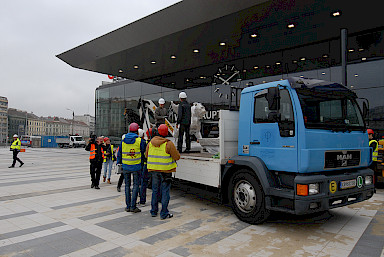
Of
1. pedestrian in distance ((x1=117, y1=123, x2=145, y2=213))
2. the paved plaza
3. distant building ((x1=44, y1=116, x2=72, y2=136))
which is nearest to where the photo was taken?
the paved plaza

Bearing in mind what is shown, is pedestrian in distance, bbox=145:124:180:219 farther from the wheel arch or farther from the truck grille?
the truck grille

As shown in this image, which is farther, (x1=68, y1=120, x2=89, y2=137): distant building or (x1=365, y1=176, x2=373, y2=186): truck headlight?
(x1=68, y1=120, x2=89, y2=137): distant building

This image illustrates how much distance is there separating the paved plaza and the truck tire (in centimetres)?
20

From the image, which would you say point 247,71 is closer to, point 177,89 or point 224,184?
point 177,89

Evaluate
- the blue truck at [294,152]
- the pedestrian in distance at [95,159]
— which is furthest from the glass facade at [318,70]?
the pedestrian in distance at [95,159]

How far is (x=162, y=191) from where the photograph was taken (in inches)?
215

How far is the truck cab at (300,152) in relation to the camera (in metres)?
4.24

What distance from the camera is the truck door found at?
4.38m

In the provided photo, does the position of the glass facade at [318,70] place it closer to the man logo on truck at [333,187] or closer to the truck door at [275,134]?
the truck door at [275,134]

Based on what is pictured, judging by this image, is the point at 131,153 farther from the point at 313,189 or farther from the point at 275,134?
the point at 313,189

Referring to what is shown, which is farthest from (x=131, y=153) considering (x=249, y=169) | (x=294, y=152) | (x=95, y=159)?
(x=294, y=152)

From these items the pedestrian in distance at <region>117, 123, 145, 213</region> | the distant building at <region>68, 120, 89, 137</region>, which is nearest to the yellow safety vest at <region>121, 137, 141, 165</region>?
the pedestrian in distance at <region>117, 123, 145, 213</region>

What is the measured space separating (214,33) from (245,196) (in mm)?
8996

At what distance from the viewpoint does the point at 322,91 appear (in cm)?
476
